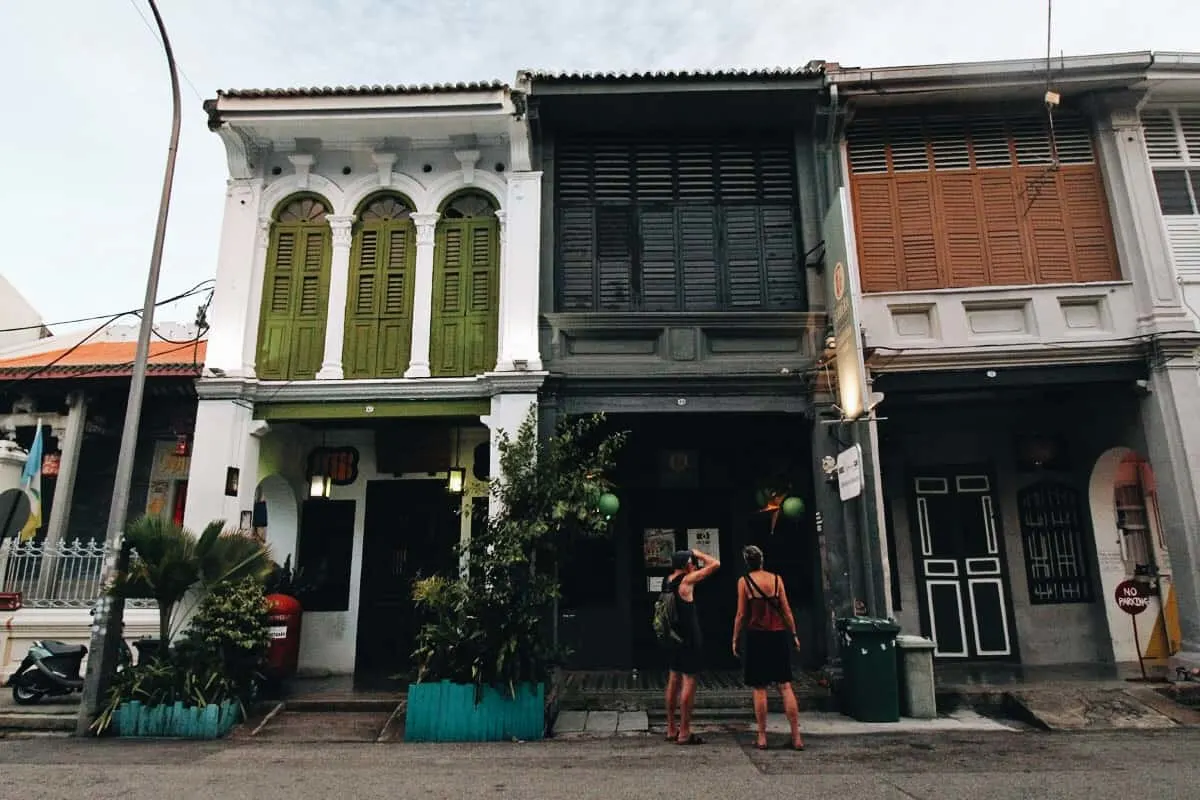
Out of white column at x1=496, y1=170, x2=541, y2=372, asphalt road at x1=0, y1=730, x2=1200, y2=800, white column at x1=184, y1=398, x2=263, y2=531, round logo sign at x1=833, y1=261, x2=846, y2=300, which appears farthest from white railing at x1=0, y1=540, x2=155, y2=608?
round logo sign at x1=833, y1=261, x2=846, y2=300

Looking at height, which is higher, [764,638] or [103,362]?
[103,362]

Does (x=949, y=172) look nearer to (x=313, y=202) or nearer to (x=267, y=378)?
(x=313, y=202)

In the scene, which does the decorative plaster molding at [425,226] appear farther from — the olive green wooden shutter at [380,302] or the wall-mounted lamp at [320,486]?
the wall-mounted lamp at [320,486]

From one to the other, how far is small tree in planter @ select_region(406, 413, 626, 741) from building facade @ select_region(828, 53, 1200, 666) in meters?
3.91

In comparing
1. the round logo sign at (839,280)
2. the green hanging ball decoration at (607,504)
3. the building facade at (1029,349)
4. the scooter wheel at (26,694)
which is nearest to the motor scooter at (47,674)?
the scooter wheel at (26,694)

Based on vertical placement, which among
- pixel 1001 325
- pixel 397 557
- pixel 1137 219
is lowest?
pixel 397 557

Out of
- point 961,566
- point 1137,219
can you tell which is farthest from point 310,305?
Answer: point 1137,219

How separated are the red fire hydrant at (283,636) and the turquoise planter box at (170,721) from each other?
1230 mm

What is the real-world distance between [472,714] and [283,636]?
3212mm

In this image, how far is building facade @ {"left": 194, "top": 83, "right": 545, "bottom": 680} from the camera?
32.5 feet

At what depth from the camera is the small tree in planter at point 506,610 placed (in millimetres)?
7488

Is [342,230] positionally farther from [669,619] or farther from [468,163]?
[669,619]

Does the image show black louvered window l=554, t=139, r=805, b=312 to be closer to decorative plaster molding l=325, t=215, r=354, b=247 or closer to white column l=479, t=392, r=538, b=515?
white column l=479, t=392, r=538, b=515

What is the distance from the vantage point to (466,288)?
10.4 m
